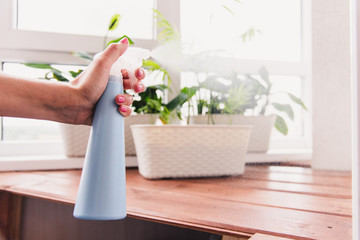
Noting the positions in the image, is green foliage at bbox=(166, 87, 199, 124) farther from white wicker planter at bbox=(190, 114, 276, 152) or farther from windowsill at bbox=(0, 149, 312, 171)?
windowsill at bbox=(0, 149, 312, 171)

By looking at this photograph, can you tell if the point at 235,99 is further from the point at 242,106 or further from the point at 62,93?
the point at 62,93

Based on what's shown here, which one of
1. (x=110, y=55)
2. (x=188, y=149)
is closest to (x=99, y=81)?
(x=110, y=55)

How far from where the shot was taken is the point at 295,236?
1.36 feet

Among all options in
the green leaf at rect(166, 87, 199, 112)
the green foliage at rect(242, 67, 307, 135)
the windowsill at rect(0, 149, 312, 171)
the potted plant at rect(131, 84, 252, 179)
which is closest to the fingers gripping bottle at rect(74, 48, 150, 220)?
the potted plant at rect(131, 84, 252, 179)

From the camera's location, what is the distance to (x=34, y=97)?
54 cm

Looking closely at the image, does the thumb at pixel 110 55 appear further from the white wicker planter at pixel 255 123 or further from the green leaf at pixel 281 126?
the green leaf at pixel 281 126

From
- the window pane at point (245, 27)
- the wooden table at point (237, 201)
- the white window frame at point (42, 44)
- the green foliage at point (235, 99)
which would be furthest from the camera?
the window pane at point (245, 27)

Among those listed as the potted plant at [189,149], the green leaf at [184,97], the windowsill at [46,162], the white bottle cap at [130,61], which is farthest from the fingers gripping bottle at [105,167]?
the windowsill at [46,162]

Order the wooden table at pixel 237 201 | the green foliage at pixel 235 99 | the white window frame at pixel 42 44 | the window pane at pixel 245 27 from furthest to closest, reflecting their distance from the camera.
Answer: the window pane at pixel 245 27, the white window frame at pixel 42 44, the green foliage at pixel 235 99, the wooden table at pixel 237 201

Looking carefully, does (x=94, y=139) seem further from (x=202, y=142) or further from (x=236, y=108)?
(x=236, y=108)

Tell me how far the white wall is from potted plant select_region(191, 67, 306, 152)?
10cm

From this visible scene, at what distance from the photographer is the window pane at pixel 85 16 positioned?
1.28 metres

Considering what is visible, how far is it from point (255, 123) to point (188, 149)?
390 millimetres

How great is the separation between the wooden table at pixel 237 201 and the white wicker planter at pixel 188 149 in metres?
0.03
